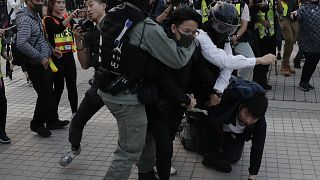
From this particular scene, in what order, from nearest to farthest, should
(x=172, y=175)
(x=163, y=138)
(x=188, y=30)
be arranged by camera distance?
(x=188, y=30), (x=163, y=138), (x=172, y=175)

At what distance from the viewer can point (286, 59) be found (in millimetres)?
7574

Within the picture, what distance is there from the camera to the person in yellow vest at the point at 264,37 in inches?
257

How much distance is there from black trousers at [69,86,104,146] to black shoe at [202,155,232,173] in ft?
3.63

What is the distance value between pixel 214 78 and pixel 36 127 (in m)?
2.32

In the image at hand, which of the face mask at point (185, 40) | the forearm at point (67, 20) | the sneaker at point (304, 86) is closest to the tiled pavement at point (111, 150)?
the sneaker at point (304, 86)

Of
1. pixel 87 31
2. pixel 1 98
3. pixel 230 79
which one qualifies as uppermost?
pixel 87 31

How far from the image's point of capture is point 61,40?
4852 millimetres

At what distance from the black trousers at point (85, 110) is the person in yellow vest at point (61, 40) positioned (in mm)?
1131

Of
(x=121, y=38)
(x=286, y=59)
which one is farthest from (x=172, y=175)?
(x=286, y=59)

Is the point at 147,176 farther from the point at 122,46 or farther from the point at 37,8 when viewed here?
the point at 37,8

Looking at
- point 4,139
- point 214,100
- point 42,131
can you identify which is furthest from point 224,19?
point 4,139

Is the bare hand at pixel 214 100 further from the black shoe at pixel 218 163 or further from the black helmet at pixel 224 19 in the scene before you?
the black shoe at pixel 218 163

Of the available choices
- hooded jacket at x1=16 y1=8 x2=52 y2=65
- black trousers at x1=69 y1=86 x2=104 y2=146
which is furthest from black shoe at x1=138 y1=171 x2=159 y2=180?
hooded jacket at x1=16 y1=8 x2=52 y2=65

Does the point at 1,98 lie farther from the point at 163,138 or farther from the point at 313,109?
the point at 313,109
